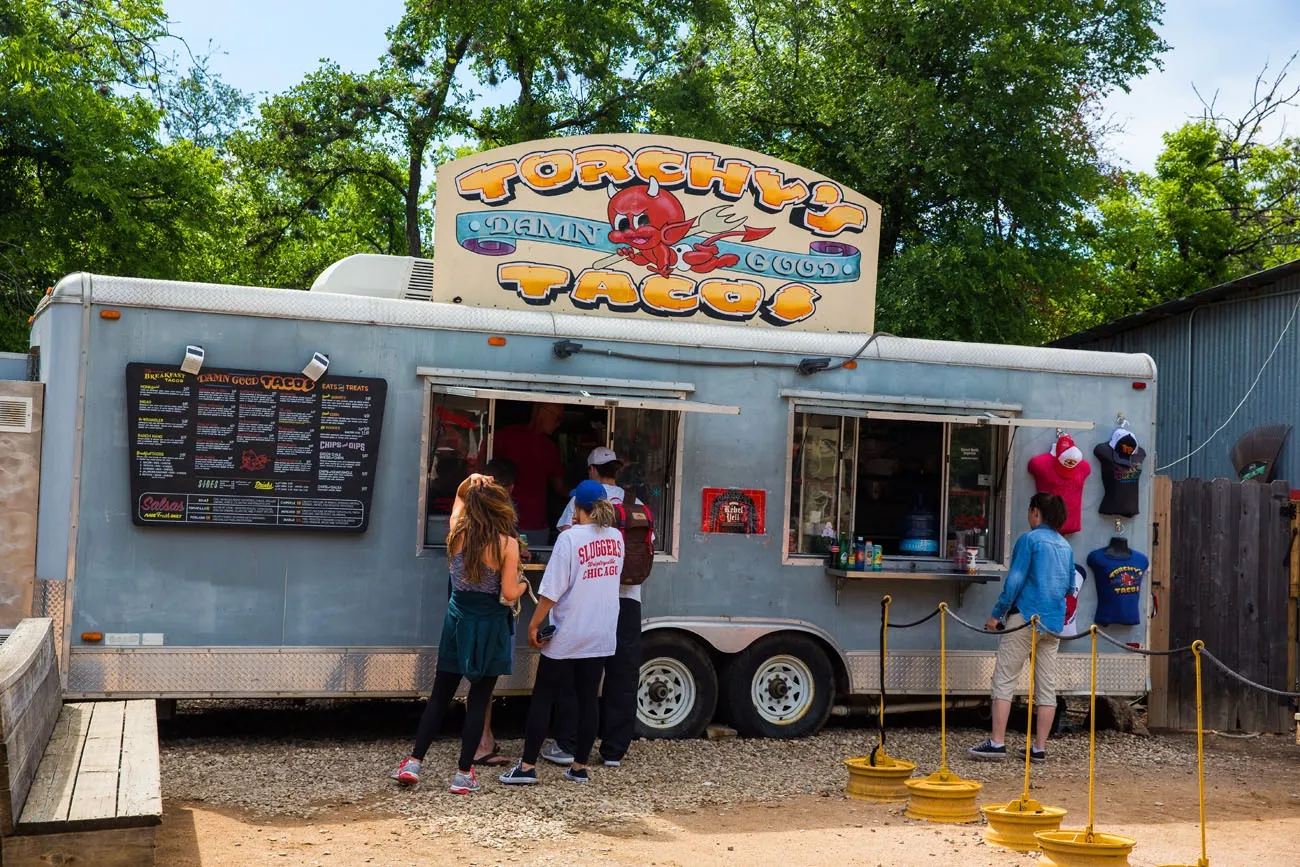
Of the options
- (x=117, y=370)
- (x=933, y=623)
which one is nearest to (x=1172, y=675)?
(x=933, y=623)

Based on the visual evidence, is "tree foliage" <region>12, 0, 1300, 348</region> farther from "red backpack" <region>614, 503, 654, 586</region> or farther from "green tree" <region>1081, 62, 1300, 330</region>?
"red backpack" <region>614, 503, 654, 586</region>

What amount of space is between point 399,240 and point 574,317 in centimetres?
1979

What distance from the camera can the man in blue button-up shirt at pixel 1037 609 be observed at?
8.46 metres

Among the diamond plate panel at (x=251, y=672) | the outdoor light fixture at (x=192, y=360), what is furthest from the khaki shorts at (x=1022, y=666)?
the outdoor light fixture at (x=192, y=360)

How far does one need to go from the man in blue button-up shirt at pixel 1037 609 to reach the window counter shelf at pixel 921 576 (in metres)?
0.42

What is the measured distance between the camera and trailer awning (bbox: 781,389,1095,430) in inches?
349

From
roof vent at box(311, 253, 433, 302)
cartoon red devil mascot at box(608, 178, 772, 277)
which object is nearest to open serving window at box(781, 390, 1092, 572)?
cartoon red devil mascot at box(608, 178, 772, 277)

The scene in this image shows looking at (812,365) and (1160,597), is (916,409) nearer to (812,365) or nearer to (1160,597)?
(812,365)

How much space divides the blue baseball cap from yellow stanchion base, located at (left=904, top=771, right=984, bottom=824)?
7.21ft

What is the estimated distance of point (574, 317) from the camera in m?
8.52

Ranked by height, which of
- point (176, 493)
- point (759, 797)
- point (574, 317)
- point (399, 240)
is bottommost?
point (759, 797)

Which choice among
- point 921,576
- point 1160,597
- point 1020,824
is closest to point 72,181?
point 921,576

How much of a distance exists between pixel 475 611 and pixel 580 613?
0.60m

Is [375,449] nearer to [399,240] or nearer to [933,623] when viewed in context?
[933,623]
